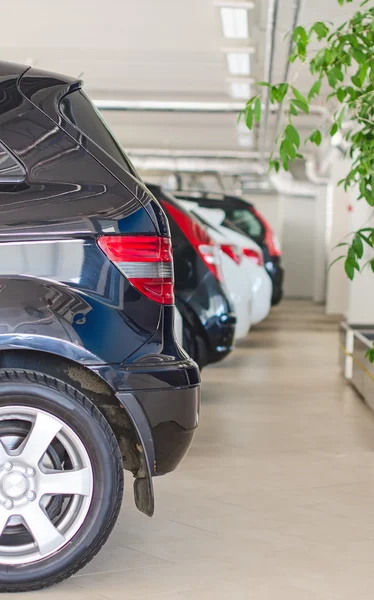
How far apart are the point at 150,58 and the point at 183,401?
9525 millimetres

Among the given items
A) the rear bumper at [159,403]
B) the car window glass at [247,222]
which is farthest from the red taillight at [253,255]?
the rear bumper at [159,403]

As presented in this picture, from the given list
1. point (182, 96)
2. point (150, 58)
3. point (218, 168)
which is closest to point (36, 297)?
point (150, 58)

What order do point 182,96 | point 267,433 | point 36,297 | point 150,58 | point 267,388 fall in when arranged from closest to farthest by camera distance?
point 36,297 < point 267,433 < point 267,388 < point 150,58 < point 182,96

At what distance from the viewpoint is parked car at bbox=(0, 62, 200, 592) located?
305 centimetres

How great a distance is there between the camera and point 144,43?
11.1 m

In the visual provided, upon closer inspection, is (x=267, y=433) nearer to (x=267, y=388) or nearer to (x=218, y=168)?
(x=267, y=388)

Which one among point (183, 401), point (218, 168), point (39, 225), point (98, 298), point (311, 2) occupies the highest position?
point (311, 2)

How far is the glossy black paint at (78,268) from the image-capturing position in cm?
304

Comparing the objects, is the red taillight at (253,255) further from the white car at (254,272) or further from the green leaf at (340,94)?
the green leaf at (340,94)

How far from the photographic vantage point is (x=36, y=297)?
304 cm

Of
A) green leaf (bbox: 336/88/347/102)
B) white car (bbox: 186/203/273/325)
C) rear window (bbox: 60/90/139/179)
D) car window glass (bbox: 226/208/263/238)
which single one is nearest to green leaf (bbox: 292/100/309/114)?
green leaf (bbox: 336/88/347/102)

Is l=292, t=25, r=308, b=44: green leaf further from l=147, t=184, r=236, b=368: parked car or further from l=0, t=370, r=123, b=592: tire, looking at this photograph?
l=0, t=370, r=123, b=592: tire

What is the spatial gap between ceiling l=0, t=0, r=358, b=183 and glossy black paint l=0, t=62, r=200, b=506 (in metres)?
4.79

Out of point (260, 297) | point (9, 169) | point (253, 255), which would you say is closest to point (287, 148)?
point (9, 169)
